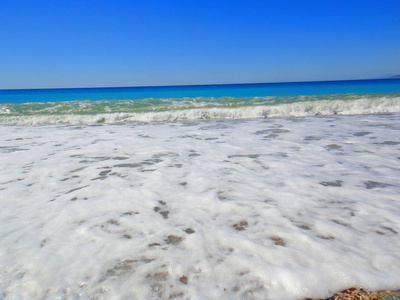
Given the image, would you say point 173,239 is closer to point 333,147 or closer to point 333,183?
point 333,183

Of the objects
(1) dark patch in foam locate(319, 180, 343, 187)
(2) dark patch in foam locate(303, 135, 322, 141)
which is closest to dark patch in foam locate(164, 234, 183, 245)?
(1) dark patch in foam locate(319, 180, 343, 187)

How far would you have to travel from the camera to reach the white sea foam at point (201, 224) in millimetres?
1626

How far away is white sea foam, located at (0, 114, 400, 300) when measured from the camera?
1.63m

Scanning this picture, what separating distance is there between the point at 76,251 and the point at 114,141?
394 cm

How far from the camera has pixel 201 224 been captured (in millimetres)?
2277

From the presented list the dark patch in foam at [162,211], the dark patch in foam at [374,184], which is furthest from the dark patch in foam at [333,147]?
the dark patch in foam at [162,211]

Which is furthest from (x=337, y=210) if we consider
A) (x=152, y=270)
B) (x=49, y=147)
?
Answer: (x=49, y=147)

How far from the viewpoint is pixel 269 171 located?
3498 mm

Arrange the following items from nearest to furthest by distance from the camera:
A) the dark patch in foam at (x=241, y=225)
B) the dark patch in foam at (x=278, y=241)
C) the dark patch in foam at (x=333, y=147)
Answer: the dark patch in foam at (x=278, y=241) → the dark patch in foam at (x=241, y=225) → the dark patch in foam at (x=333, y=147)

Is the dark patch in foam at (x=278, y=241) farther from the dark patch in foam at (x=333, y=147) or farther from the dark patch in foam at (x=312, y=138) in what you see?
the dark patch in foam at (x=312, y=138)

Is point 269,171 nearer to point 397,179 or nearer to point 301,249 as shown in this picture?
point 397,179

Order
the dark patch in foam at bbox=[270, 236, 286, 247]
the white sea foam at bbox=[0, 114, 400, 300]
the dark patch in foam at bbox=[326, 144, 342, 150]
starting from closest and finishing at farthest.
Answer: the white sea foam at bbox=[0, 114, 400, 300], the dark patch in foam at bbox=[270, 236, 286, 247], the dark patch in foam at bbox=[326, 144, 342, 150]

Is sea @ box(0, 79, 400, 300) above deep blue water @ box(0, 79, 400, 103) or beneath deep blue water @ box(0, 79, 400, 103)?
above

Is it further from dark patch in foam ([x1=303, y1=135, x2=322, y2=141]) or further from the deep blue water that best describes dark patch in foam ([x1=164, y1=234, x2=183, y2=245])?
the deep blue water
